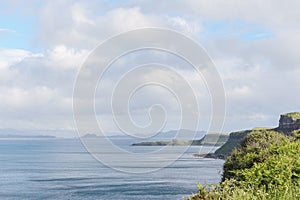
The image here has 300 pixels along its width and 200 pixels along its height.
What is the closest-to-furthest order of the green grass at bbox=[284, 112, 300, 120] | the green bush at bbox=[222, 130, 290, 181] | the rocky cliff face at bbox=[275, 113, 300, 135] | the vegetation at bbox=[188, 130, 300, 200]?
the vegetation at bbox=[188, 130, 300, 200], the green bush at bbox=[222, 130, 290, 181], the rocky cliff face at bbox=[275, 113, 300, 135], the green grass at bbox=[284, 112, 300, 120]

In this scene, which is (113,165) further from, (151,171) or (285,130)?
(285,130)

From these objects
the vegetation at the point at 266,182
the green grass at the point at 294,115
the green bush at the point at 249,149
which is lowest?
the vegetation at the point at 266,182

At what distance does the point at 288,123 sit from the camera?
19188 cm

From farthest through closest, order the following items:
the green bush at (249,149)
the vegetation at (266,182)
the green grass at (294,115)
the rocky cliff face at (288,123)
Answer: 1. the green grass at (294,115)
2. the rocky cliff face at (288,123)
3. the green bush at (249,149)
4. the vegetation at (266,182)

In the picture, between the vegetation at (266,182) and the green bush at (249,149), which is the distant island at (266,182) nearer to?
the vegetation at (266,182)

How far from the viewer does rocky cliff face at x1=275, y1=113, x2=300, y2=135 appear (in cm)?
18491

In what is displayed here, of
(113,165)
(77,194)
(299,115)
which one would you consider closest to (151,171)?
(113,165)

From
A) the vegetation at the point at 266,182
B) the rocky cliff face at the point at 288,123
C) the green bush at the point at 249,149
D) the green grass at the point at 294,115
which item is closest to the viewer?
the vegetation at the point at 266,182

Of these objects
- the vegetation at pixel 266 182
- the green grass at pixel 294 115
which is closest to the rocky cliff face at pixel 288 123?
the green grass at pixel 294 115

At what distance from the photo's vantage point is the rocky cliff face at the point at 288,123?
607ft

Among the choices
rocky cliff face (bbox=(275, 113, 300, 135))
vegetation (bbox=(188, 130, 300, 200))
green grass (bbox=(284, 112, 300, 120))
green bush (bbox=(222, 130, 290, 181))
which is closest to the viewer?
vegetation (bbox=(188, 130, 300, 200))

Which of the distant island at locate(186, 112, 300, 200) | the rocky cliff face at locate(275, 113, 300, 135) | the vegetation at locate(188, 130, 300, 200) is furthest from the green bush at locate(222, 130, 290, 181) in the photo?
the rocky cliff face at locate(275, 113, 300, 135)

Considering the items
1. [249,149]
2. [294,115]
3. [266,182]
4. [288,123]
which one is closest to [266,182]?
[266,182]

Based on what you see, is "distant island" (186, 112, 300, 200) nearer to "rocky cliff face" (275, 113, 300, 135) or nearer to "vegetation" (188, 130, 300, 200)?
"vegetation" (188, 130, 300, 200)
